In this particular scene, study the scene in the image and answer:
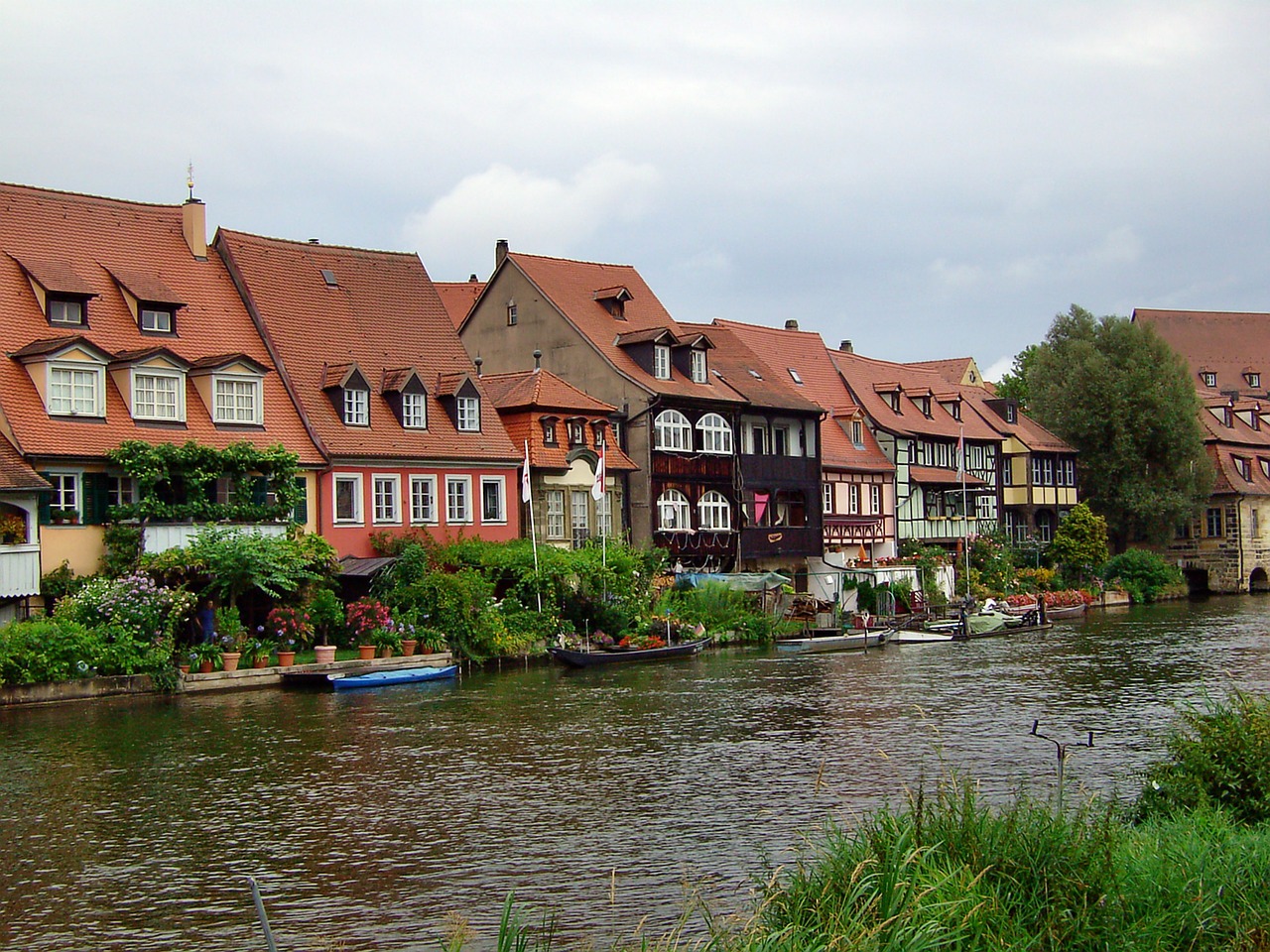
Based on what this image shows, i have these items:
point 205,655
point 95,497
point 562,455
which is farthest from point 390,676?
point 562,455

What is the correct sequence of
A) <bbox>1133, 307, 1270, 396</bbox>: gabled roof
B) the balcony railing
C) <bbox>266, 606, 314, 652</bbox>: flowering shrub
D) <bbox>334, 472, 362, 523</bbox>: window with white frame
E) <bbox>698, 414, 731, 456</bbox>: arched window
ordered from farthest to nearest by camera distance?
1. <bbox>1133, 307, 1270, 396</bbox>: gabled roof
2. <bbox>698, 414, 731, 456</bbox>: arched window
3. <bbox>334, 472, 362, 523</bbox>: window with white frame
4. <bbox>266, 606, 314, 652</bbox>: flowering shrub
5. the balcony railing

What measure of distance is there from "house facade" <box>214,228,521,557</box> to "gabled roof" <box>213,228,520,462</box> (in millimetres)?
42

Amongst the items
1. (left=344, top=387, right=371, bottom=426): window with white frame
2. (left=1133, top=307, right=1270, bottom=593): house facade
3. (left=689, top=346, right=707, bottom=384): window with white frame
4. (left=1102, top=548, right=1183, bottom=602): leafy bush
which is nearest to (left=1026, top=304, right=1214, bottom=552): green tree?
(left=1133, top=307, right=1270, bottom=593): house facade

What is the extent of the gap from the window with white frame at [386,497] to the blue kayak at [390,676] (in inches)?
264

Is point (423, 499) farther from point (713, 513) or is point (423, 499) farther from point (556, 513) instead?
point (713, 513)

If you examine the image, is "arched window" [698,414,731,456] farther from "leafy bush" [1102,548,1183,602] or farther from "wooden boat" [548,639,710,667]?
"leafy bush" [1102,548,1183,602]

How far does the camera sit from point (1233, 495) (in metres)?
82.2

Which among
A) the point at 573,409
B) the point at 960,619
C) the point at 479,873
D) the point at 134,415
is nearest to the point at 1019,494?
the point at 960,619

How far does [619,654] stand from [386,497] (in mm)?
8187

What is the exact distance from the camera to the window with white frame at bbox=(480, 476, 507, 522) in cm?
4541

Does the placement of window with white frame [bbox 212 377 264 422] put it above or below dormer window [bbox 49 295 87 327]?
below

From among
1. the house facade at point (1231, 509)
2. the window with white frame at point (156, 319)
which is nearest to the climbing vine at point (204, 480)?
the window with white frame at point (156, 319)

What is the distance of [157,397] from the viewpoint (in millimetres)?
37656

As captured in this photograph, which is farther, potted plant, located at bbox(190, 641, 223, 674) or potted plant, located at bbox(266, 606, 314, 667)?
potted plant, located at bbox(266, 606, 314, 667)
